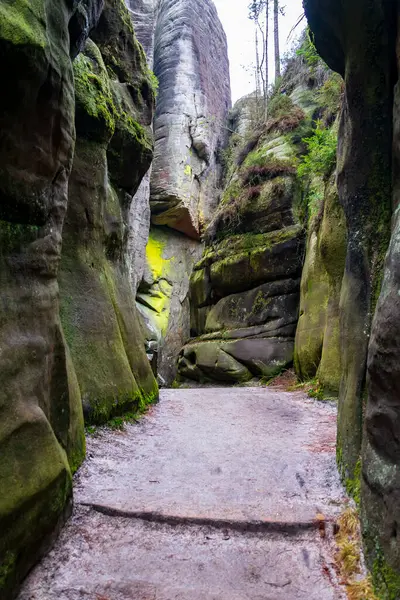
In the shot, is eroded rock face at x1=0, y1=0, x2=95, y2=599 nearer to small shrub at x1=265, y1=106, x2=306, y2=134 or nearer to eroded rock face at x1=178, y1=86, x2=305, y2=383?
eroded rock face at x1=178, y1=86, x2=305, y2=383

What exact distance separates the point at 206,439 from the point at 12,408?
2.95m

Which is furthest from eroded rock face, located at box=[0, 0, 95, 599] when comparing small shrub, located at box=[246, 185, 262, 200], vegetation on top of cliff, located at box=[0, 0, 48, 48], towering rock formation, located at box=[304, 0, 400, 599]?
small shrub, located at box=[246, 185, 262, 200]

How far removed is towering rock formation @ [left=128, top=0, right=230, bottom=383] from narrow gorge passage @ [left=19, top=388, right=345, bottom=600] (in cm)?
1613

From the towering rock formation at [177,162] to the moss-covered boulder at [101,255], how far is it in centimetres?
1301

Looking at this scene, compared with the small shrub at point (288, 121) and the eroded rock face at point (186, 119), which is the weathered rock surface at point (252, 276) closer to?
the small shrub at point (288, 121)

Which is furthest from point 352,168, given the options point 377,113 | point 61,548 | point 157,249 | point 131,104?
point 157,249

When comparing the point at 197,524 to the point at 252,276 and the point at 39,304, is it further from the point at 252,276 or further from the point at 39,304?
the point at 252,276

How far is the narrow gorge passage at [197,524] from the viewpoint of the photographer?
7.34 ft

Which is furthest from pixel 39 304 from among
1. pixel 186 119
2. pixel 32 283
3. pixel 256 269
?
pixel 186 119

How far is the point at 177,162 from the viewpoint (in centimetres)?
2391

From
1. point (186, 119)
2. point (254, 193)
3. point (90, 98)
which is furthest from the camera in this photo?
point (186, 119)

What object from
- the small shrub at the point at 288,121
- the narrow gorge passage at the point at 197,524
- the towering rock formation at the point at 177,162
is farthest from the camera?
the towering rock formation at the point at 177,162

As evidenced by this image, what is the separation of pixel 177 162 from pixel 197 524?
23.1 metres

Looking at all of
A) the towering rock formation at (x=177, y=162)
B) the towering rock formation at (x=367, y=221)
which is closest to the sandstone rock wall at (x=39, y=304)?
the towering rock formation at (x=367, y=221)
